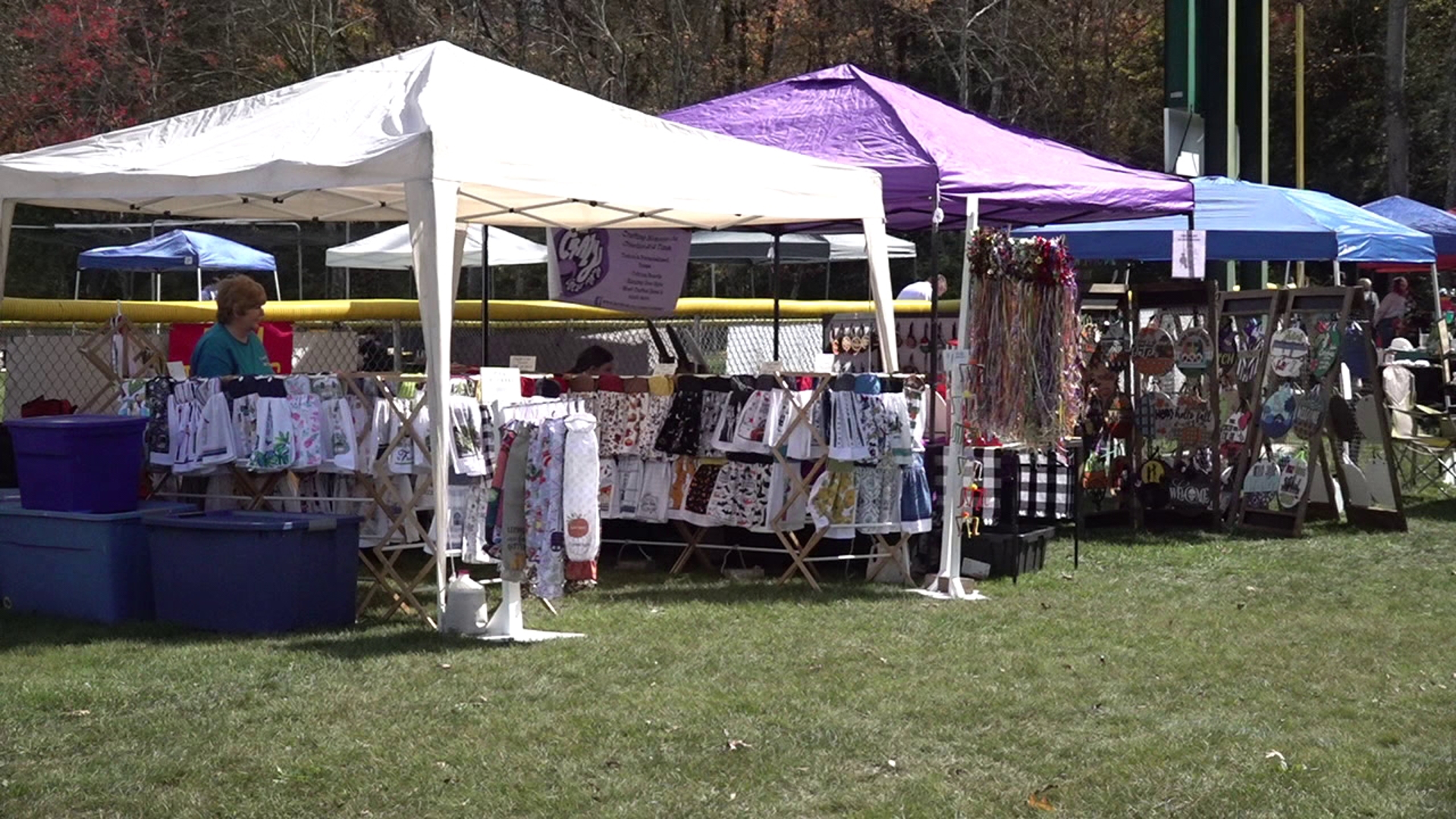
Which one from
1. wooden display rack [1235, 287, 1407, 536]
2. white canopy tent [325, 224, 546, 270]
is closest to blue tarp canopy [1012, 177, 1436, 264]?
wooden display rack [1235, 287, 1407, 536]

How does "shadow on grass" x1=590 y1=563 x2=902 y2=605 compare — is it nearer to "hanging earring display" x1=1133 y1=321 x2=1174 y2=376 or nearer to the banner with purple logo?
the banner with purple logo

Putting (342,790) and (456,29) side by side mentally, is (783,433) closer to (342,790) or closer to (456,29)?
(342,790)

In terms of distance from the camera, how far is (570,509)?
7.69m

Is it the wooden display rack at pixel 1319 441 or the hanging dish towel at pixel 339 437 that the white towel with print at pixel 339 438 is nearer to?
the hanging dish towel at pixel 339 437

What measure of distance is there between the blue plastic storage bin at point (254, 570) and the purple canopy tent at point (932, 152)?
13.0 ft

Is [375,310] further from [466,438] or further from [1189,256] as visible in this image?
[466,438]

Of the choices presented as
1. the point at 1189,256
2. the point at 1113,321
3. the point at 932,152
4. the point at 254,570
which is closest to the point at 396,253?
the point at 1113,321

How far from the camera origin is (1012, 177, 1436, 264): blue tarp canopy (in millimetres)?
12125

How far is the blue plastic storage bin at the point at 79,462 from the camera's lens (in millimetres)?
7871

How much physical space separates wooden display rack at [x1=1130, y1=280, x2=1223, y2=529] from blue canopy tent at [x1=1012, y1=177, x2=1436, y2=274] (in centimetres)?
62

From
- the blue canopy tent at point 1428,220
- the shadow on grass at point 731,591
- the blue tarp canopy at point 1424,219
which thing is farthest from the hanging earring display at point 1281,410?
the blue tarp canopy at point 1424,219

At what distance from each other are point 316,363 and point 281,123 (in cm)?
644

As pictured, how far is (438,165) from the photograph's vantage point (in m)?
7.54

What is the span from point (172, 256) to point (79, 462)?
50.5 ft
